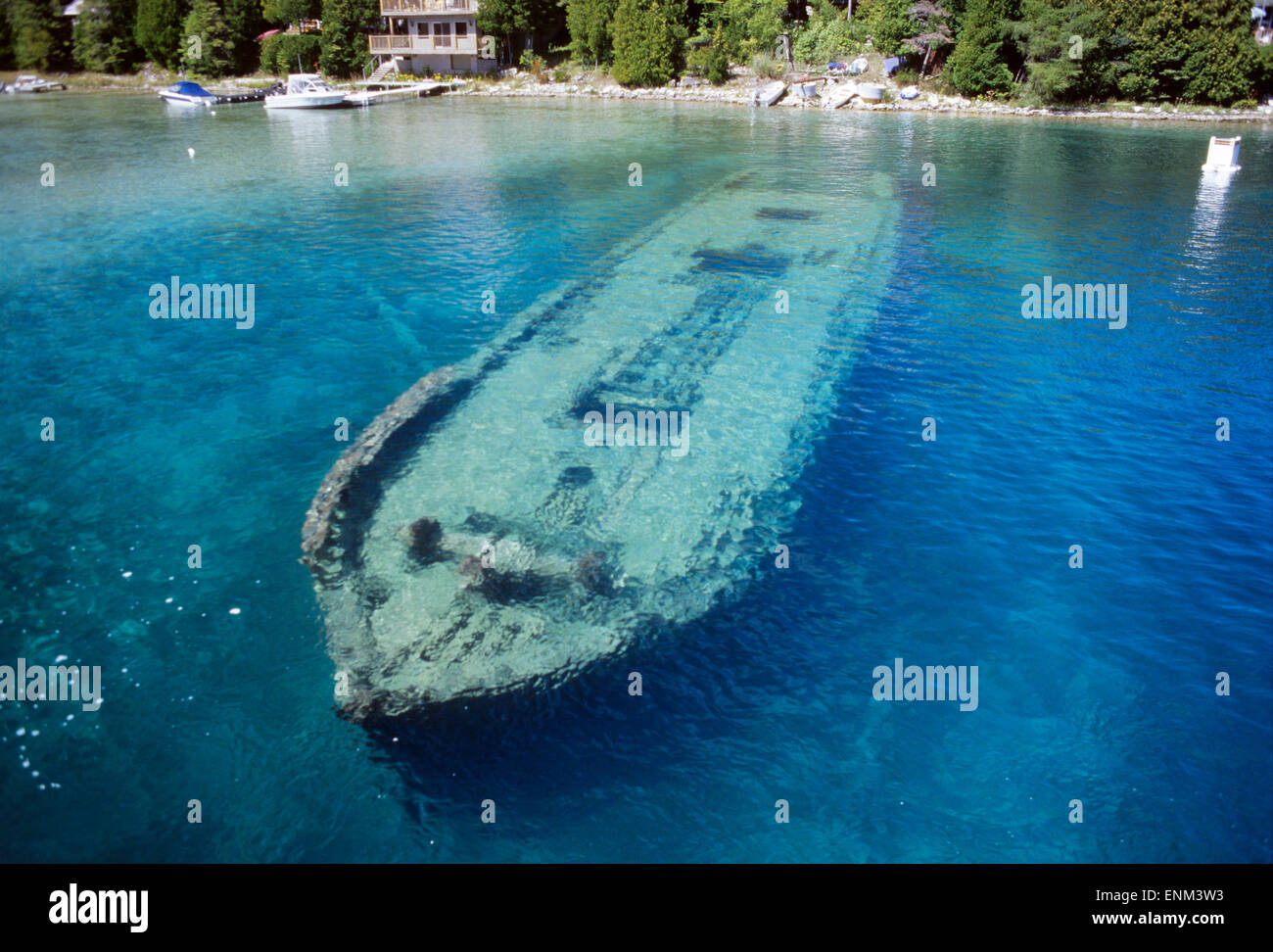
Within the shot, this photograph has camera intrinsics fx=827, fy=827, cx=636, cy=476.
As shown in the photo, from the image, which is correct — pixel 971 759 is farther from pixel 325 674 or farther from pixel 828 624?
pixel 325 674

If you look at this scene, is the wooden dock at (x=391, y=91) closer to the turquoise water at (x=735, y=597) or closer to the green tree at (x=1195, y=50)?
the turquoise water at (x=735, y=597)

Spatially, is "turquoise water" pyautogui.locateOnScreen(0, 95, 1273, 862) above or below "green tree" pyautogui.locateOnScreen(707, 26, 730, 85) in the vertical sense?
below

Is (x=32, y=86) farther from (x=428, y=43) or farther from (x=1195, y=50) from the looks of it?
(x=1195, y=50)

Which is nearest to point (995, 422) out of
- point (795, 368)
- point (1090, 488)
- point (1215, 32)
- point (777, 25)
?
point (1090, 488)

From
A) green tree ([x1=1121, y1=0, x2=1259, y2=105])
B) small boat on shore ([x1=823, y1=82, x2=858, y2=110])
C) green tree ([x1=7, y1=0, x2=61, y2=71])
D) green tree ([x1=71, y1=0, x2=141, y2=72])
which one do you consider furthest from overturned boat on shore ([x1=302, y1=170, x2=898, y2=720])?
green tree ([x1=7, y1=0, x2=61, y2=71])

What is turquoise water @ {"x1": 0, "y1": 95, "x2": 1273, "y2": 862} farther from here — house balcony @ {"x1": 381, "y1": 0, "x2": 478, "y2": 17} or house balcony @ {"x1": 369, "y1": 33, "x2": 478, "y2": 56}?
house balcony @ {"x1": 381, "y1": 0, "x2": 478, "y2": 17}

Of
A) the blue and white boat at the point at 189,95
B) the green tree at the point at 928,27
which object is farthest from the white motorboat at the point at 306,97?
the green tree at the point at 928,27
